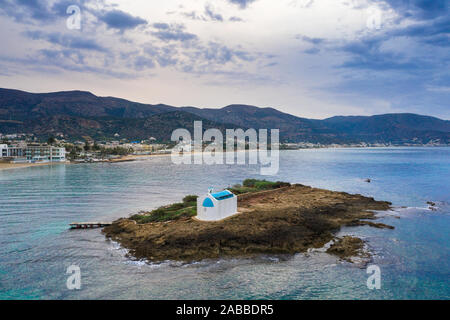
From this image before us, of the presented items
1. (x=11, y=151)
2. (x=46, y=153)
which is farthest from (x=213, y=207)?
(x=11, y=151)

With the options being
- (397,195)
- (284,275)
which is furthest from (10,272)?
(397,195)

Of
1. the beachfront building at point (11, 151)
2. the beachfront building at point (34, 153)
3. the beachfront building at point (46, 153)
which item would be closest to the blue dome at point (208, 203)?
the beachfront building at point (34, 153)

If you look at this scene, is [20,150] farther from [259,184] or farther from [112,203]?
[259,184]

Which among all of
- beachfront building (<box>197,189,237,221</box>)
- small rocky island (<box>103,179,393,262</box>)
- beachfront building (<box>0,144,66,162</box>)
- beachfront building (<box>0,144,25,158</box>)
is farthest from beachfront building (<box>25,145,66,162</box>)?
beachfront building (<box>197,189,237,221</box>)

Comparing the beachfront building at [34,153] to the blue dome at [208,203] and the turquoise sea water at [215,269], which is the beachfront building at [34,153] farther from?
the blue dome at [208,203]

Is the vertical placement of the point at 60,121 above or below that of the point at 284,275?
above

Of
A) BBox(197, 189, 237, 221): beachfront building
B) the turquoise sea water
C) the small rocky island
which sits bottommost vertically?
the turquoise sea water

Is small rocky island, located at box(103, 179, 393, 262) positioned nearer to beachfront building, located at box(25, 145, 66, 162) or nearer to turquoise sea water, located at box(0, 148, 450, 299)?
turquoise sea water, located at box(0, 148, 450, 299)
